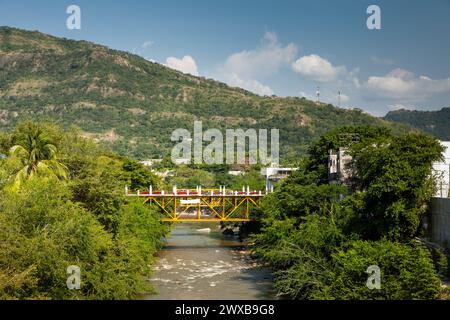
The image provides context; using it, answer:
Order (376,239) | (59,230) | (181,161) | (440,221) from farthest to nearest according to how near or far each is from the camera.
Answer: (181,161) < (376,239) < (440,221) < (59,230)

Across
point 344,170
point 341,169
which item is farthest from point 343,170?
point 341,169

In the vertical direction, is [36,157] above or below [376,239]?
above

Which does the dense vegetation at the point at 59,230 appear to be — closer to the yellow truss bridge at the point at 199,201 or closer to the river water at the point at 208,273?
the river water at the point at 208,273

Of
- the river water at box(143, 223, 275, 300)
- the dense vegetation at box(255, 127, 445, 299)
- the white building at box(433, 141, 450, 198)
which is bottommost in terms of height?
the river water at box(143, 223, 275, 300)

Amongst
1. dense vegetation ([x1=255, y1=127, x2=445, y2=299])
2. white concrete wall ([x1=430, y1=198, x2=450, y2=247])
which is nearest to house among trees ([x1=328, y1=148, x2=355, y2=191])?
dense vegetation ([x1=255, y1=127, x2=445, y2=299])

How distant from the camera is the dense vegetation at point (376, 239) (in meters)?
28.9

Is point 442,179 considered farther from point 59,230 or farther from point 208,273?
point 59,230

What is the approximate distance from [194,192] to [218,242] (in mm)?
7703

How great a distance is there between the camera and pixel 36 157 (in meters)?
41.2

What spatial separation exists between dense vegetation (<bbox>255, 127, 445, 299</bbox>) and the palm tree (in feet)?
54.2

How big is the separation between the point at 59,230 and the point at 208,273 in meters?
22.6

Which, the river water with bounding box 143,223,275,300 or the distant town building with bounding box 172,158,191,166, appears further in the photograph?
the distant town building with bounding box 172,158,191,166

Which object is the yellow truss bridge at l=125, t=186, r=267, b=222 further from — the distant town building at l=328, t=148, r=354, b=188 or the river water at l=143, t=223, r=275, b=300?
the distant town building at l=328, t=148, r=354, b=188

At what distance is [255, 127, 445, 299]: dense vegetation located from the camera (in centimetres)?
2889
